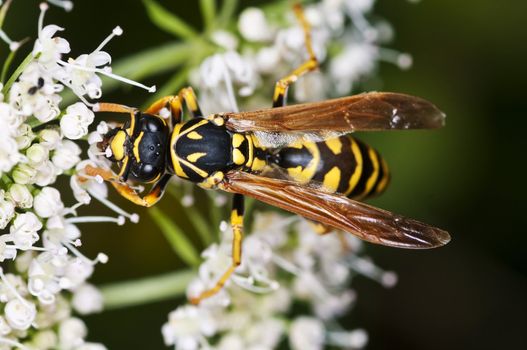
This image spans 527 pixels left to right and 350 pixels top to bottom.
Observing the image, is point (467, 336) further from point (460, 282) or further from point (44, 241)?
point (44, 241)

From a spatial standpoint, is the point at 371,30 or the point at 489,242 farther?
the point at 489,242

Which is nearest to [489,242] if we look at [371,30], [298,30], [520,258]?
[520,258]

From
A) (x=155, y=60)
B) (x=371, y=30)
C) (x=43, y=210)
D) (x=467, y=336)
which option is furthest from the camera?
(x=467, y=336)

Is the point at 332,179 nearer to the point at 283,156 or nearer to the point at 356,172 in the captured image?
the point at 356,172

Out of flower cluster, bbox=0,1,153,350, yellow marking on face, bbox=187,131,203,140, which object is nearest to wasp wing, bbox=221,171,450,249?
yellow marking on face, bbox=187,131,203,140

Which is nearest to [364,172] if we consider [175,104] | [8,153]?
[175,104]
